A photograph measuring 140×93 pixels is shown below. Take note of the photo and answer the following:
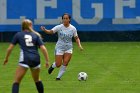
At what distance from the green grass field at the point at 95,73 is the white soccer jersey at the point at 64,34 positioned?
44.3 inches

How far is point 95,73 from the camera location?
761 inches

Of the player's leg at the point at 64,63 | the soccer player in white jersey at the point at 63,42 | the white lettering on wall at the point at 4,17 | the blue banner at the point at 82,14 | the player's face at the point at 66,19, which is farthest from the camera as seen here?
the blue banner at the point at 82,14

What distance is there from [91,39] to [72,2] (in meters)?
2.79

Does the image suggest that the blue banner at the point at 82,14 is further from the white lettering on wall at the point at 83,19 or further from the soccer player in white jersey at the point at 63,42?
the soccer player in white jersey at the point at 63,42

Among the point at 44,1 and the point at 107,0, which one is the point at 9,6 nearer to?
the point at 44,1

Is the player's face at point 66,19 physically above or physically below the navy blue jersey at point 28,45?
above

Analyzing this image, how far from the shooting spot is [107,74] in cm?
1889

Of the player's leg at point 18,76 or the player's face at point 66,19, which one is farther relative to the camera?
the player's face at point 66,19

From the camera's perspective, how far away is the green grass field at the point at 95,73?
1547 centimetres

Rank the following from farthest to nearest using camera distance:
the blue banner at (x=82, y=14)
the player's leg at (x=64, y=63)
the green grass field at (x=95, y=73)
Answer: the blue banner at (x=82, y=14), the player's leg at (x=64, y=63), the green grass field at (x=95, y=73)

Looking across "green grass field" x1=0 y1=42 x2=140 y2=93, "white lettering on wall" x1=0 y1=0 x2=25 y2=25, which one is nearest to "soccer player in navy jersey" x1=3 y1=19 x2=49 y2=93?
"green grass field" x1=0 y1=42 x2=140 y2=93

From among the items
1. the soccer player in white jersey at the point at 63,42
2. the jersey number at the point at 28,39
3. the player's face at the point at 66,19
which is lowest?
the soccer player in white jersey at the point at 63,42

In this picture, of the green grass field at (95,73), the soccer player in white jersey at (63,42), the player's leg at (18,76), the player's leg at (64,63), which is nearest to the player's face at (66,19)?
the soccer player in white jersey at (63,42)

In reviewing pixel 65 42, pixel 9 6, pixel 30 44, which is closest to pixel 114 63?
pixel 65 42
